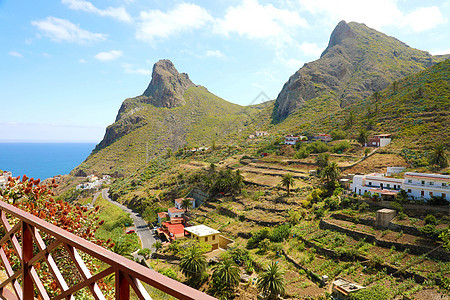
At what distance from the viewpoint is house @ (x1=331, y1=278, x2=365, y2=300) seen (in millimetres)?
14078

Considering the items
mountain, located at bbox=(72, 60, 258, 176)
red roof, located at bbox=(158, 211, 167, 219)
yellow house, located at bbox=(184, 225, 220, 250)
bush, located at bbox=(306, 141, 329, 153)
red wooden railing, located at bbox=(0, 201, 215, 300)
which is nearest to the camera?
red wooden railing, located at bbox=(0, 201, 215, 300)

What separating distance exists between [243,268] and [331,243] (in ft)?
24.0

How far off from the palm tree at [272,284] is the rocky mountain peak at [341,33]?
381 ft

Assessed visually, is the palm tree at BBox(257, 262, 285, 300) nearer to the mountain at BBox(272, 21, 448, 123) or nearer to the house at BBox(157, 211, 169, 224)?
the house at BBox(157, 211, 169, 224)

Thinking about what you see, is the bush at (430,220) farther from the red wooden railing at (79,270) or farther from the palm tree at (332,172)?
the red wooden railing at (79,270)

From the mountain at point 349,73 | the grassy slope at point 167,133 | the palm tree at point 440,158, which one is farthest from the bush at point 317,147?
the grassy slope at point 167,133

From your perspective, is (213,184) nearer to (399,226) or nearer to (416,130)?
(399,226)

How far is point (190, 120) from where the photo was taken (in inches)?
4031

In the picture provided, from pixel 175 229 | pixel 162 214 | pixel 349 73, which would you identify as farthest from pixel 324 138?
pixel 349 73

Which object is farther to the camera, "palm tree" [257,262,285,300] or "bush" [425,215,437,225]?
"bush" [425,215,437,225]

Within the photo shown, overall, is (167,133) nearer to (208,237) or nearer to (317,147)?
(317,147)

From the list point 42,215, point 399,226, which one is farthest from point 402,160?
point 42,215

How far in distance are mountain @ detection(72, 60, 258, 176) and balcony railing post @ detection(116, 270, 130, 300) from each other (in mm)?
74264

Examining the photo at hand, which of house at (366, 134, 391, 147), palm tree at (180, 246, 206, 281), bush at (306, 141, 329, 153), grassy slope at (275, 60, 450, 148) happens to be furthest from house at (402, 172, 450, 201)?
palm tree at (180, 246, 206, 281)
